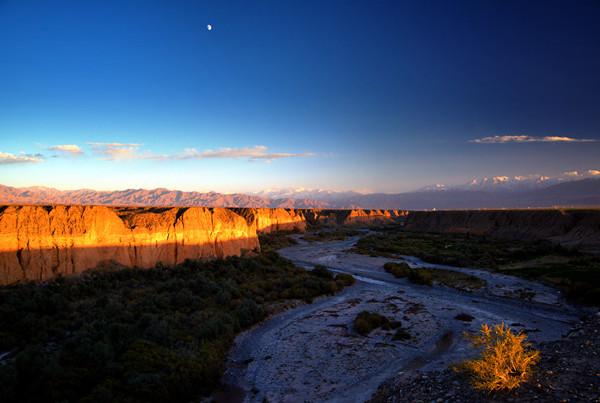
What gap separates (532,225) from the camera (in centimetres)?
5184

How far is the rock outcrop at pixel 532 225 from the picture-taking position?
39.2 metres

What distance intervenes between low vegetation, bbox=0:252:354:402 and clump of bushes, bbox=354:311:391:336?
16.9ft

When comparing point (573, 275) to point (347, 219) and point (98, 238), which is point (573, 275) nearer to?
point (98, 238)

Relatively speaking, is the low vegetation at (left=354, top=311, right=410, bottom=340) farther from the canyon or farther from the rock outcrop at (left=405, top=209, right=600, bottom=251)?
the rock outcrop at (left=405, top=209, right=600, bottom=251)

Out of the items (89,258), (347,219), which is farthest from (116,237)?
(347,219)

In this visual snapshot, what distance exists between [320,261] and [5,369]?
103 feet

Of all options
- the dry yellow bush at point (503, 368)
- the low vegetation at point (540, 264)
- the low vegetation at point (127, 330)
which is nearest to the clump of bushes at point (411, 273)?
the low vegetation at point (540, 264)

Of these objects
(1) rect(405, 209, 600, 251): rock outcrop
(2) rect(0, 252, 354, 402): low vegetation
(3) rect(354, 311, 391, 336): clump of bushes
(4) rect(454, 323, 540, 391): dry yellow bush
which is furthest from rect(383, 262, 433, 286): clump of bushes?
(1) rect(405, 209, 600, 251): rock outcrop

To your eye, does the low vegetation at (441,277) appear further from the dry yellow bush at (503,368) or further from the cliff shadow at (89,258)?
the cliff shadow at (89,258)

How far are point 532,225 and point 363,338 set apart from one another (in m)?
55.6

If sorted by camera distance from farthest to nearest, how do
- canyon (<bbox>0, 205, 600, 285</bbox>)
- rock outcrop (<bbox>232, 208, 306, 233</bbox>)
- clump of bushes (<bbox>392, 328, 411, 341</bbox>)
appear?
rock outcrop (<bbox>232, 208, 306, 233</bbox>)
canyon (<bbox>0, 205, 600, 285</bbox>)
clump of bushes (<bbox>392, 328, 411, 341</bbox>)

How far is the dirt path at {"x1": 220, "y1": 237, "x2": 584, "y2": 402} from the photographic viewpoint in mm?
→ 10531

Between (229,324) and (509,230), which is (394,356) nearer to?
(229,324)

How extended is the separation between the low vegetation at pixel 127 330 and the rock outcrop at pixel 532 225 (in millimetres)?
40693
